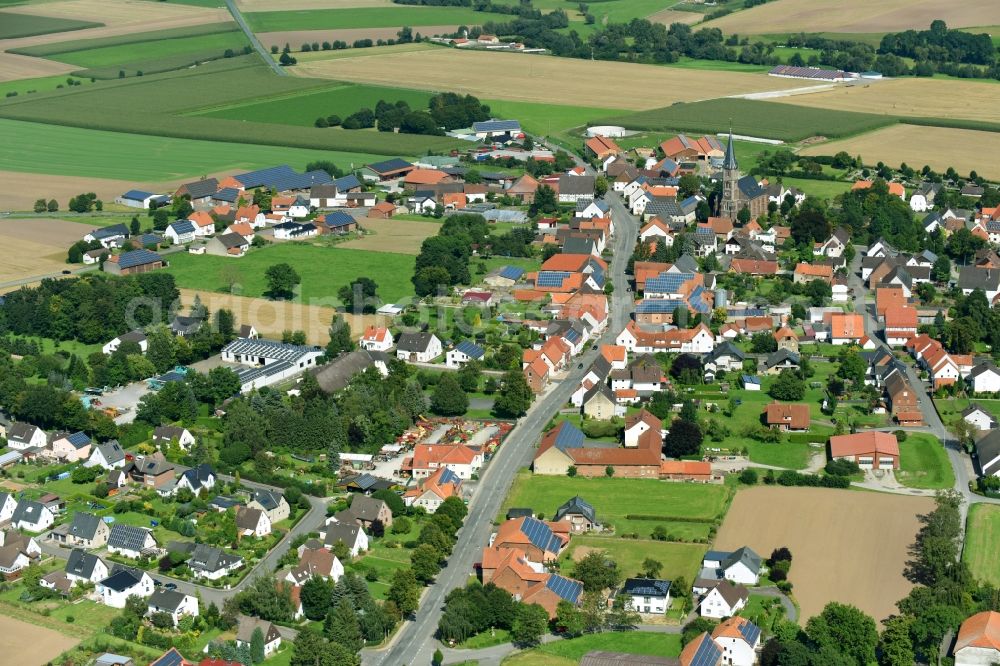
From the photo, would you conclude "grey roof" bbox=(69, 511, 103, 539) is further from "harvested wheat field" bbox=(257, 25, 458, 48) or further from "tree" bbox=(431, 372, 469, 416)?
"harvested wheat field" bbox=(257, 25, 458, 48)

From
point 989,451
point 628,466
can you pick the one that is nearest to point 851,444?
point 989,451

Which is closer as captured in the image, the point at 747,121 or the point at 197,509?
the point at 197,509

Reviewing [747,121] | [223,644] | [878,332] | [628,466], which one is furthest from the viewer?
[747,121]

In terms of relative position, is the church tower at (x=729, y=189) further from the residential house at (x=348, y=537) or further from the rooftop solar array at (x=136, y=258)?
the residential house at (x=348, y=537)

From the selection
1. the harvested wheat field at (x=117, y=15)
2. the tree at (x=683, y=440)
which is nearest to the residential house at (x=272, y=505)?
the tree at (x=683, y=440)

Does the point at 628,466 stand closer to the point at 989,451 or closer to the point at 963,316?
the point at 989,451

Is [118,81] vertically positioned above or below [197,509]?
above

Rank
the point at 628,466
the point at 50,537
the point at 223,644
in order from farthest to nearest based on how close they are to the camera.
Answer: the point at 628,466 < the point at 50,537 < the point at 223,644

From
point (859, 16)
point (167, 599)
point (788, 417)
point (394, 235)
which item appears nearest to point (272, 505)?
point (167, 599)
